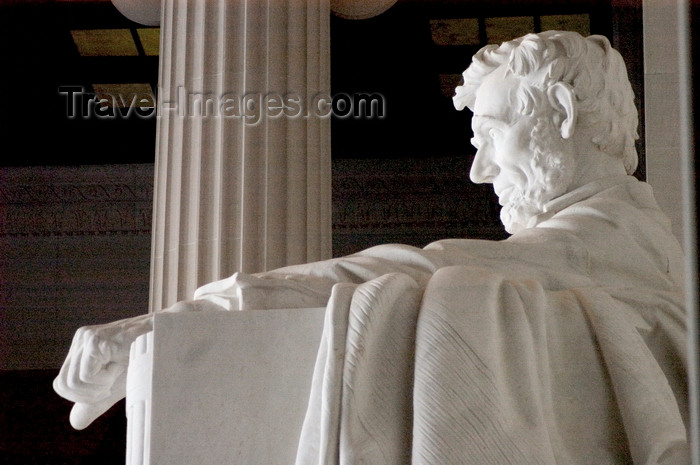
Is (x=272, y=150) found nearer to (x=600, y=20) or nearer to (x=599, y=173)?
(x=599, y=173)

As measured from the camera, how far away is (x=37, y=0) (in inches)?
372

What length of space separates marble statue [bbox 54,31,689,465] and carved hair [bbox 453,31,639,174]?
0.61ft

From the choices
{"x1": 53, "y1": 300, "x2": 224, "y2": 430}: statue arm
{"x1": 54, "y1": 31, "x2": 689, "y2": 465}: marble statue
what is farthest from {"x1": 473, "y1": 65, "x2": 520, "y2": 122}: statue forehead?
{"x1": 53, "y1": 300, "x2": 224, "y2": 430}: statue arm

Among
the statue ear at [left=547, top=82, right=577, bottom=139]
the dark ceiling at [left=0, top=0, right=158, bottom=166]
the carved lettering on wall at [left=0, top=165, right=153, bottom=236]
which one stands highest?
the dark ceiling at [left=0, top=0, right=158, bottom=166]

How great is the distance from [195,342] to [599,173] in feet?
4.48

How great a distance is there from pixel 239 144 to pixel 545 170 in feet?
7.15

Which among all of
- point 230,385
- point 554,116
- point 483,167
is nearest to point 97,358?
point 230,385

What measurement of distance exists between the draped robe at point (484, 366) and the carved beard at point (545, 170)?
21.4 inches

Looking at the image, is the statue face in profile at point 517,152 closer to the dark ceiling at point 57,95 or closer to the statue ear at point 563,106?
the statue ear at point 563,106

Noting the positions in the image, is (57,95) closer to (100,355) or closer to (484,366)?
(100,355)

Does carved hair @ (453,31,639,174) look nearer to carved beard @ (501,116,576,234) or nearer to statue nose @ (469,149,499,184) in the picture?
carved beard @ (501,116,576,234)

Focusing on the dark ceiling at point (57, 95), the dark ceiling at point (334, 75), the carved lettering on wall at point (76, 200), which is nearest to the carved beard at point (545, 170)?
the dark ceiling at point (334, 75)

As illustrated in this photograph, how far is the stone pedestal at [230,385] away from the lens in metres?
2.31

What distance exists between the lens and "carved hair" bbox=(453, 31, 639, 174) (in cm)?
326
